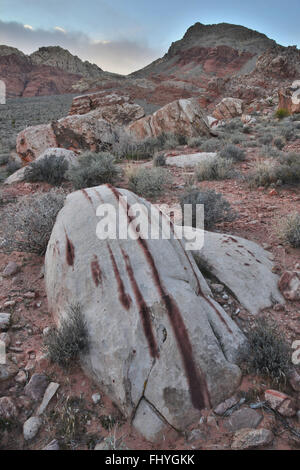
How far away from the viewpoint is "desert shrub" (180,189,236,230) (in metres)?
3.99

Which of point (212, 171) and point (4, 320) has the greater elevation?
point (212, 171)

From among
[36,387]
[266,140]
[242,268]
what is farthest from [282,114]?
[36,387]

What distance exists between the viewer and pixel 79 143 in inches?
340

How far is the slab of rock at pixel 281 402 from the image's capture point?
169cm

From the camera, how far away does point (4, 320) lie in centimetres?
241

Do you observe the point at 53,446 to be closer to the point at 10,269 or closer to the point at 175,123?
the point at 10,269

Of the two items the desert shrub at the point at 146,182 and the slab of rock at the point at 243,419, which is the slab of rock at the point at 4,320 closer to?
the slab of rock at the point at 243,419

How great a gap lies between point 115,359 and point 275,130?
12217mm

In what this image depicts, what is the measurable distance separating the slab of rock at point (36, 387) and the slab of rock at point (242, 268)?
1745mm

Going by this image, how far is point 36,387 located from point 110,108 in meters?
12.8

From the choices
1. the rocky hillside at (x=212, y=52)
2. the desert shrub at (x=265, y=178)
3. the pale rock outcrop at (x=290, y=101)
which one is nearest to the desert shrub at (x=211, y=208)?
the desert shrub at (x=265, y=178)

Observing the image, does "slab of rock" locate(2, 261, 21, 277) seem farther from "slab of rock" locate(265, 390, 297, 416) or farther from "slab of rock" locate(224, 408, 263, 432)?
"slab of rock" locate(265, 390, 297, 416)

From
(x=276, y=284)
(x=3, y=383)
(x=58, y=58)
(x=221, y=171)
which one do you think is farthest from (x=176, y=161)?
Answer: (x=58, y=58)
